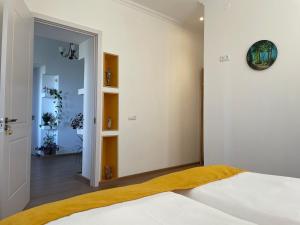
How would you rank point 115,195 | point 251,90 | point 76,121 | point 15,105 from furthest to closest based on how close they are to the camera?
point 76,121, point 251,90, point 15,105, point 115,195

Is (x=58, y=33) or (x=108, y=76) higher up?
(x=58, y=33)

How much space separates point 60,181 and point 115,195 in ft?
9.03

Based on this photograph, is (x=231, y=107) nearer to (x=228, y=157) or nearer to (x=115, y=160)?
(x=228, y=157)

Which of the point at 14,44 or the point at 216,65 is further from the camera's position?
the point at 216,65

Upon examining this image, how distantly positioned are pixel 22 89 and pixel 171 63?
2.72m

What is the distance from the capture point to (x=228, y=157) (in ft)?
10.5

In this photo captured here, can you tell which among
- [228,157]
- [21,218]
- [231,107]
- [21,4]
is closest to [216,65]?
[231,107]

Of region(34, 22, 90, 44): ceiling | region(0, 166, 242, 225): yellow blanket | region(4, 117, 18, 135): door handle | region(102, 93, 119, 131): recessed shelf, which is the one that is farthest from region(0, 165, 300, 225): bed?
region(34, 22, 90, 44): ceiling

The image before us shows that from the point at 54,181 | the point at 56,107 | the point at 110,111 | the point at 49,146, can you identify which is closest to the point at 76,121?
the point at 56,107

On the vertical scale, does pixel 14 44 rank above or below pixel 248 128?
above

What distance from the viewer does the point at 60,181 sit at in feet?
11.4

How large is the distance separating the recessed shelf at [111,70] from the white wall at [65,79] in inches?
123

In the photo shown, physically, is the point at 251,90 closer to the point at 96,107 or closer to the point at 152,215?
the point at 96,107

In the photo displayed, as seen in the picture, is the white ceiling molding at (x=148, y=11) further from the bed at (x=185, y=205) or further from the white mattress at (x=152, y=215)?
the white mattress at (x=152, y=215)
